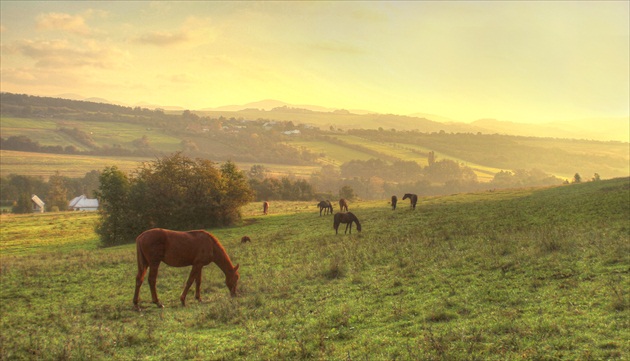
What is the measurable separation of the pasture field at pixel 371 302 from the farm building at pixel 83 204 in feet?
286

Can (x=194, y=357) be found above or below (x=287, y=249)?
above

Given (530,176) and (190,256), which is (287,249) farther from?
(530,176)

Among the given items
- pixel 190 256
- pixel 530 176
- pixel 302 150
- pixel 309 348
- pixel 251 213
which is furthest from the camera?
pixel 302 150

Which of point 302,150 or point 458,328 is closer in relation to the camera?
point 458,328

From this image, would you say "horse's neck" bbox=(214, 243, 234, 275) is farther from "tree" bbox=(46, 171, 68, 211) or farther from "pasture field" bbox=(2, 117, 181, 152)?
"pasture field" bbox=(2, 117, 181, 152)

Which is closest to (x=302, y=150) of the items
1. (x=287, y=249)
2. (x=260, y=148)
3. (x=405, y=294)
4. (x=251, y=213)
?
(x=260, y=148)

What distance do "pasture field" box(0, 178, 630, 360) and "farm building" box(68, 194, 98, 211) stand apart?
8731 centimetres

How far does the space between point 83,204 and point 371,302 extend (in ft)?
368

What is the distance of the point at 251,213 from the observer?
5678 centimetres

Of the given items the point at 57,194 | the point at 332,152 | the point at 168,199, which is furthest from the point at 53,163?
the point at 168,199

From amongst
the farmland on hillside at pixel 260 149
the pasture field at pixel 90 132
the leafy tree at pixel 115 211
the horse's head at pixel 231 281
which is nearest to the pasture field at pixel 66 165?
the farmland on hillside at pixel 260 149

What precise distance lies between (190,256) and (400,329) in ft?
27.8

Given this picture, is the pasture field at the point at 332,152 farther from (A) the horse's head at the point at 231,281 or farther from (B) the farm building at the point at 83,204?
(A) the horse's head at the point at 231,281

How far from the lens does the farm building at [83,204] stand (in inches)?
4001
